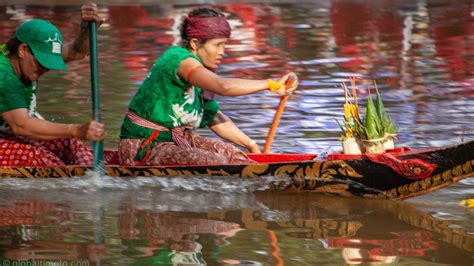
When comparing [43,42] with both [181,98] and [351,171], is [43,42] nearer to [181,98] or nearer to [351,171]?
[181,98]

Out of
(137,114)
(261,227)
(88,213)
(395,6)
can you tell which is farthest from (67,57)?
(395,6)

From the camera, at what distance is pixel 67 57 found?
8.88 m

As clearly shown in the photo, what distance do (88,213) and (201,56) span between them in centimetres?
132

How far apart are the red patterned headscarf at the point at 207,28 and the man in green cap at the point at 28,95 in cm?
66

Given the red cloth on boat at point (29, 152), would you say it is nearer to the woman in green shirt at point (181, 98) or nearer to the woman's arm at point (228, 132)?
the woman in green shirt at point (181, 98)

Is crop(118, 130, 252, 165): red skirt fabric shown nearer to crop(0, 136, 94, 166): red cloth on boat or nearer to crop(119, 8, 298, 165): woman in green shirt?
crop(119, 8, 298, 165): woman in green shirt

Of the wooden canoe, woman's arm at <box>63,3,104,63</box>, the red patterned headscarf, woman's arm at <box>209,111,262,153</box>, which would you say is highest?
the red patterned headscarf

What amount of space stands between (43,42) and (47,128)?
0.57 m

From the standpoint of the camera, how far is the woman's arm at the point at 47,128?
8102mm

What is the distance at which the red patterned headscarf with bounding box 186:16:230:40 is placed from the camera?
26.9ft

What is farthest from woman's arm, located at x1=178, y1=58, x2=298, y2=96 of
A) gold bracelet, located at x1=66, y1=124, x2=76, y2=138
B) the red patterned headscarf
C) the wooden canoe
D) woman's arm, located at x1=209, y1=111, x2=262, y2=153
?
woman's arm, located at x1=209, y1=111, x2=262, y2=153

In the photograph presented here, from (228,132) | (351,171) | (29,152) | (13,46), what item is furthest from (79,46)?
(351,171)

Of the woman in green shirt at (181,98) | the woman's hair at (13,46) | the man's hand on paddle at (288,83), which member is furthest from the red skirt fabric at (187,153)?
the woman's hair at (13,46)

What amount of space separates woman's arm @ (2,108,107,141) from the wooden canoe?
0.95 ft
